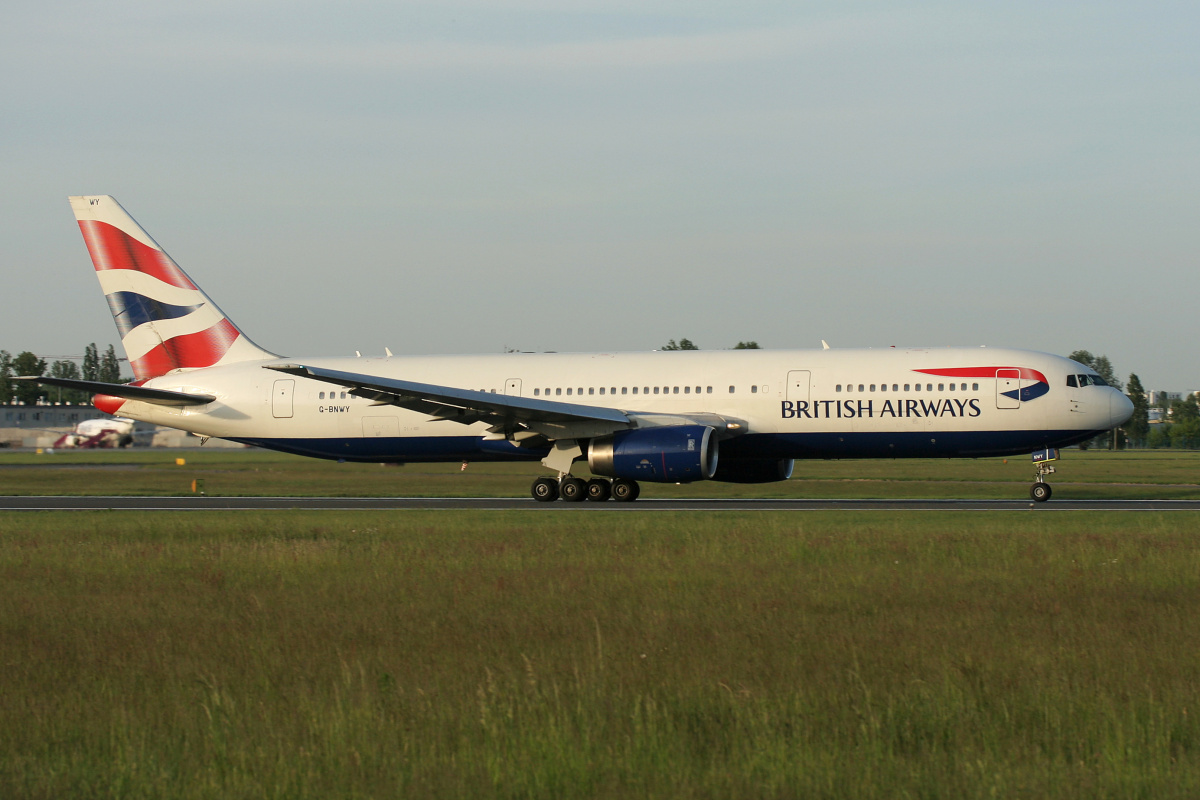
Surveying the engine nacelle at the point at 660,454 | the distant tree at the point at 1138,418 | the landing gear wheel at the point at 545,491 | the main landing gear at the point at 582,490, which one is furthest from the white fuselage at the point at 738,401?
the distant tree at the point at 1138,418

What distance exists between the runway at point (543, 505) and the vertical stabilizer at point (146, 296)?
440 centimetres

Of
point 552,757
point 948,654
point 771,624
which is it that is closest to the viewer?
point 552,757

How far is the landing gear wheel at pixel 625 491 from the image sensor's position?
29.3 meters

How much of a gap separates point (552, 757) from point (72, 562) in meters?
11.1

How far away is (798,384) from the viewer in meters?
28.3

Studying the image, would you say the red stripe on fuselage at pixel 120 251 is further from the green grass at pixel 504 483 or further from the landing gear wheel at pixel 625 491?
the landing gear wheel at pixel 625 491

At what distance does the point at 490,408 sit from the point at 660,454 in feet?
14.4

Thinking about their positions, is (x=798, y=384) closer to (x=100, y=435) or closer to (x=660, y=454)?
(x=660, y=454)

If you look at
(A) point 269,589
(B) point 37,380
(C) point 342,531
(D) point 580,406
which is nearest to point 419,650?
(A) point 269,589

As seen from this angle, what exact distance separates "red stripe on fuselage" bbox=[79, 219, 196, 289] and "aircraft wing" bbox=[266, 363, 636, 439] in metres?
7.75

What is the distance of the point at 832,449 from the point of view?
1112 inches

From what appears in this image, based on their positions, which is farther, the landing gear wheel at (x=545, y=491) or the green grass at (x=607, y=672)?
the landing gear wheel at (x=545, y=491)

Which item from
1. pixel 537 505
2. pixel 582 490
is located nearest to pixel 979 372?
pixel 582 490

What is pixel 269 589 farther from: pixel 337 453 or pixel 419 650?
pixel 337 453
